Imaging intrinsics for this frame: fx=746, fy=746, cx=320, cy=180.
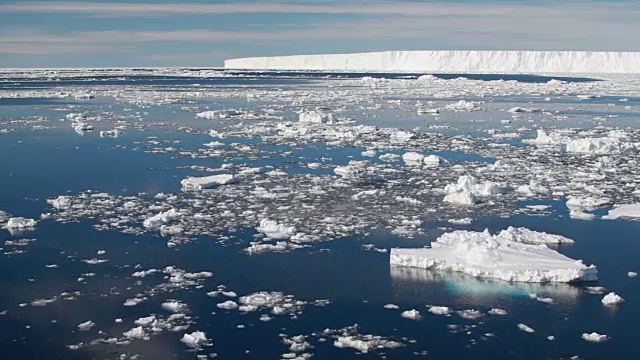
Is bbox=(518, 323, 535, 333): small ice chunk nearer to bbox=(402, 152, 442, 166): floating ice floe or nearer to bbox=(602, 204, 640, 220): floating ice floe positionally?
bbox=(602, 204, 640, 220): floating ice floe

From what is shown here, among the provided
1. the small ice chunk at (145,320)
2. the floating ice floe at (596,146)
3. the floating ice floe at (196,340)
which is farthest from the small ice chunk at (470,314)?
the floating ice floe at (596,146)

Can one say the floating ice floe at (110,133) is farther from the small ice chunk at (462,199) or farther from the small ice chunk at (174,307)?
the small ice chunk at (174,307)

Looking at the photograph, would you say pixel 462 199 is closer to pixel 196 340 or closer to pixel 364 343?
pixel 364 343

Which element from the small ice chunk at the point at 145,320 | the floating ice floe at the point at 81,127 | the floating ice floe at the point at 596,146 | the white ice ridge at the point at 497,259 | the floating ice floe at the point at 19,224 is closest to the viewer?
the small ice chunk at the point at 145,320

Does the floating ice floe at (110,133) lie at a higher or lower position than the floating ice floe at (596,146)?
lower

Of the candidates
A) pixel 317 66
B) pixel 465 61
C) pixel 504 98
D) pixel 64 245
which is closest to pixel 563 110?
pixel 504 98

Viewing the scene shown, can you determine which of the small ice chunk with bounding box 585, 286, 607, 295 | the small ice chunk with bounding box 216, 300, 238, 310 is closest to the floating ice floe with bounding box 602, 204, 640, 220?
the small ice chunk with bounding box 585, 286, 607, 295
